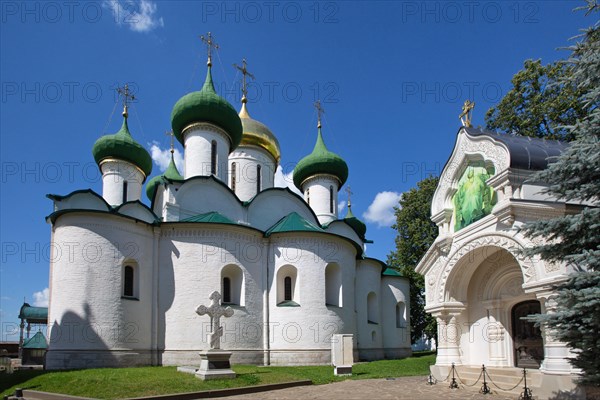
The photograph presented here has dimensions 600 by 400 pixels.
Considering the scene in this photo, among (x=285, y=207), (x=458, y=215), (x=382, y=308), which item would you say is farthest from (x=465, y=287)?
(x=382, y=308)

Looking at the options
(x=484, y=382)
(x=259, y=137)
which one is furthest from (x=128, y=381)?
(x=259, y=137)

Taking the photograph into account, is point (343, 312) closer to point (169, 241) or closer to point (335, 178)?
point (169, 241)

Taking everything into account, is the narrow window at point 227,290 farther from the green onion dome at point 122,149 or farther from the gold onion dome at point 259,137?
the gold onion dome at point 259,137

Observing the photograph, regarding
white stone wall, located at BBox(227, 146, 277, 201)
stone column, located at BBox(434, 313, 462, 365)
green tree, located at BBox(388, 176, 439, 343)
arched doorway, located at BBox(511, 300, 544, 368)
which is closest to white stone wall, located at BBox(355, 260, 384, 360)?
green tree, located at BBox(388, 176, 439, 343)

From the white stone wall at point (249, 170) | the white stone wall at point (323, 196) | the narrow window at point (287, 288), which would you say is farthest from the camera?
the white stone wall at point (323, 196)

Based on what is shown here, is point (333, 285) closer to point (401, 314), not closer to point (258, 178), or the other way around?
point (401, 314)

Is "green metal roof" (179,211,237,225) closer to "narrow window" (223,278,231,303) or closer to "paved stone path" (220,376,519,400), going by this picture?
"narrow window" (223,278,231,303)

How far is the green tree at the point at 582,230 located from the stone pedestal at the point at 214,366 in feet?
26.7

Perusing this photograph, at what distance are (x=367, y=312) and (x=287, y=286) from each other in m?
6.41

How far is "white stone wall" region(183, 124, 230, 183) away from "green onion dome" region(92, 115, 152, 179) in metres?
3.06

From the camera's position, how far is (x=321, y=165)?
2648cm

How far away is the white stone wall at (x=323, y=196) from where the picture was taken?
86.3ft

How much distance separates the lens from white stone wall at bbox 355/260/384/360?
2197 centimetres

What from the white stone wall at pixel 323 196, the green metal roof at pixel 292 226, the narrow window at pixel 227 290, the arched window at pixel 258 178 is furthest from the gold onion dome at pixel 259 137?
the narrow window at pixel 227 290
